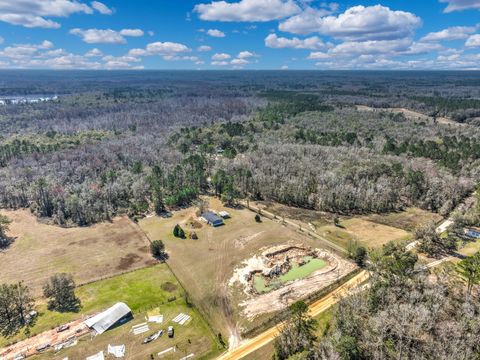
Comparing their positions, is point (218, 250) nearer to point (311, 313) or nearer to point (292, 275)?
point (292, 275)

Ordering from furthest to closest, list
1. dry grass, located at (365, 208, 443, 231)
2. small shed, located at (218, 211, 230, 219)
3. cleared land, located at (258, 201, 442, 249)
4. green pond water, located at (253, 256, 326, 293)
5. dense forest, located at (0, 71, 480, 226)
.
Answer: dense forest, located at (0, 71, 480, 226) < small shed, located at (218, 211, 230, 219) < dry grass, located at (365, 208, 443, 231) < cleared land, located at (258, 201, 442, 249) < green pond water, located at (253, 256, 326, 293)

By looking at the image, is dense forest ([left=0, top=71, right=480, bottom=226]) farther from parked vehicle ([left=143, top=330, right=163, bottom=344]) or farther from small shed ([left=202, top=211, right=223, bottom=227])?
parked vehicle ([left=143, top=330, right=163, bottom=344])

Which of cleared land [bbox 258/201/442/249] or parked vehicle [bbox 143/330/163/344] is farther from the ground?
parked vehicle [bbox 143/330/163/344]

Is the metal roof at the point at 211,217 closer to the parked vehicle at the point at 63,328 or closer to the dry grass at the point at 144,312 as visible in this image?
the dry grass at the point at 144,312

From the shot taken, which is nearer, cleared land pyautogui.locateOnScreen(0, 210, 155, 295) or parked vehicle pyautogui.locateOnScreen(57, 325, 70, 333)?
parked vehicle pyautogui.locateOnScreen(57, 325, 70, 333)


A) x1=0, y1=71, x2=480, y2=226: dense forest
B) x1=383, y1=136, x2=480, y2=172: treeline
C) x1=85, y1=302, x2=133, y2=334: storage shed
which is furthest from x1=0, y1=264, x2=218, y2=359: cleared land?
x1=383, y1=136, x2=480, y2=172: treeline

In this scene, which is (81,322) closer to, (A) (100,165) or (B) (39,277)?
(B) (39,277)

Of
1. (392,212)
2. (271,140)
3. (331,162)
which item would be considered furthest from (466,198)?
(271,140)
